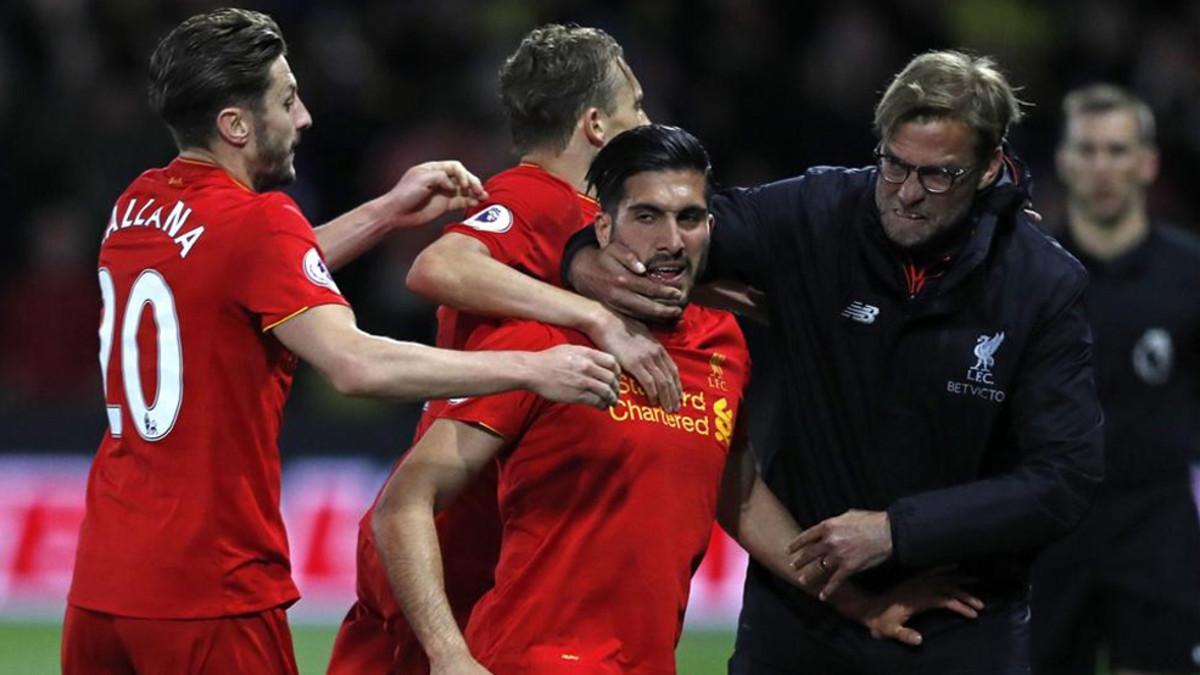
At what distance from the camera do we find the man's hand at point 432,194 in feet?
16.5

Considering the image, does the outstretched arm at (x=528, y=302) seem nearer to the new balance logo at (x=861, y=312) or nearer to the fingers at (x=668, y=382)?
the fingers at (x=668, y=382)

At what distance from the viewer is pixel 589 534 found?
413cm

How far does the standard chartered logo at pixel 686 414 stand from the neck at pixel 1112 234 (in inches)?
113

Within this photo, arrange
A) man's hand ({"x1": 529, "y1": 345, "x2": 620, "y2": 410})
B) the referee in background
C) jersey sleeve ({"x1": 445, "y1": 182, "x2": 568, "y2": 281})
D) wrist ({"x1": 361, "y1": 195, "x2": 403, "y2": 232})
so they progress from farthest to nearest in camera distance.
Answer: the referee in background
wrist ({"x1": 361, "y1": 195, "x2": 403, "y2": 232})
jersey sleeve ({"x1": 445, "y1": 182, "x2": 568, "y2": 281})
man's hand ({"x1": 529, "y1": 345, "x2": 620, "y2": 410})

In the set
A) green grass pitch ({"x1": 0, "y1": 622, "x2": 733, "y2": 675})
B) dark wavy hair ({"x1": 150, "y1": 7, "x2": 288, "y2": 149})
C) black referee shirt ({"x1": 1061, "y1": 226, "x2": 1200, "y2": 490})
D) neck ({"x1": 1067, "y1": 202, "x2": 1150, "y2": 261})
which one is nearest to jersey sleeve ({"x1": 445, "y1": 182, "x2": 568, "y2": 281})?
dark wavy hair ({"x1": 150, "y1": 7, "x2": 288, "y2": 149})

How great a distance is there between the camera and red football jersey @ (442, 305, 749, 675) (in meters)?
4.11

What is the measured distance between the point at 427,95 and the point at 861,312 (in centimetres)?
795

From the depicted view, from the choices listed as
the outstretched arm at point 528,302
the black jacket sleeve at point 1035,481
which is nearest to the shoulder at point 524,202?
the outstretched arm at point 528,302

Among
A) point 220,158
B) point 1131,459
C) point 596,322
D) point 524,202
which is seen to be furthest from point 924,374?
point 1131,459

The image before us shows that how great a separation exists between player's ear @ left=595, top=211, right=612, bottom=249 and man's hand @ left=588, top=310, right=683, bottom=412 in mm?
171

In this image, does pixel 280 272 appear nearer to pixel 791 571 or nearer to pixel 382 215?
pixel 382 215

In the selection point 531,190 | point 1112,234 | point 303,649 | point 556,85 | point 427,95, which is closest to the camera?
point 531,190

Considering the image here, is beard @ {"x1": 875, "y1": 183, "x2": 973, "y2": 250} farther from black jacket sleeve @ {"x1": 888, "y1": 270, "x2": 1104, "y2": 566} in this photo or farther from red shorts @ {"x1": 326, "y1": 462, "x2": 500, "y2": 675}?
red shorts @ {"x1": 326, "y1": 462, "x2": 500, "y2": 675}

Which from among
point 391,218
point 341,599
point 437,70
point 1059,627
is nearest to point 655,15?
point 437,70
